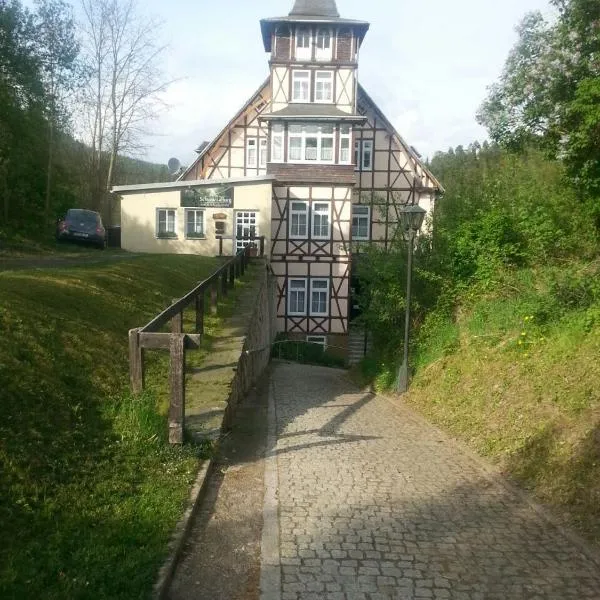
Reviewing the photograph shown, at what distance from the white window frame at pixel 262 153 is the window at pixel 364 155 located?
13.4 feet

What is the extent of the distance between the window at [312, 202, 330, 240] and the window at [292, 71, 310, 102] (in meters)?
4.51

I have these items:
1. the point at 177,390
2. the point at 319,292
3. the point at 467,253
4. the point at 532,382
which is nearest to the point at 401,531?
the point at 177,390

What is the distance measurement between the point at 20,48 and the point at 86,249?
7267 mm

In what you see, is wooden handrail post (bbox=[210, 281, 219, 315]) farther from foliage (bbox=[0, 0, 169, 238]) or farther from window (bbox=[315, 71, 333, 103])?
window (bbox=[315, 71, 333, 103])

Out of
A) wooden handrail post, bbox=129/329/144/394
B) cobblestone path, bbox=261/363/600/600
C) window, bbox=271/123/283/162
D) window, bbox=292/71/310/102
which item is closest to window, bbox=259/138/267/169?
window, bbox=271/123/283/162

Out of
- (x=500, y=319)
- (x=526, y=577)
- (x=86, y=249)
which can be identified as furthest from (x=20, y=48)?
(x=526, y=577)

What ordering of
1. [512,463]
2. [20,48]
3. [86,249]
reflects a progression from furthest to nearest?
[86,249] < [20,48] < [512,463]

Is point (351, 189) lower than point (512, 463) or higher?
higher

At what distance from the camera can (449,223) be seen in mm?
17172

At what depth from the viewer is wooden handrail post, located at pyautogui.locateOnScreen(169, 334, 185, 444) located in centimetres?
614

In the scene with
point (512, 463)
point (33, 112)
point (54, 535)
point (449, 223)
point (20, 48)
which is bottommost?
point (512, 463)

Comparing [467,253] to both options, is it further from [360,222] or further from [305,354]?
[360,222]

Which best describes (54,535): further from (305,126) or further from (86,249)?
(305,126)

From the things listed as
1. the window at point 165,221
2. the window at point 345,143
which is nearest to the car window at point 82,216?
the window at point 165,221
